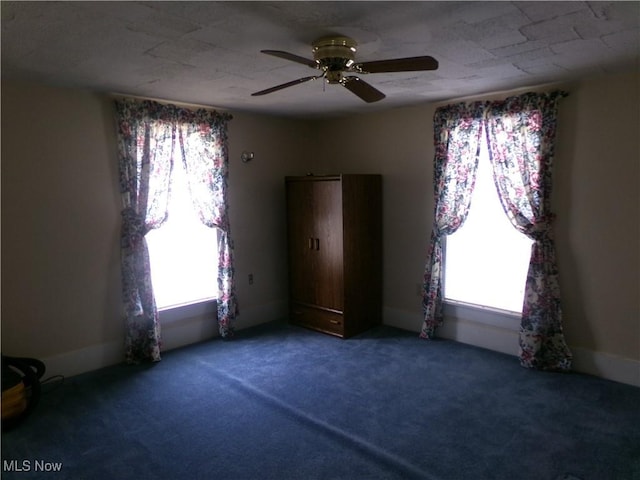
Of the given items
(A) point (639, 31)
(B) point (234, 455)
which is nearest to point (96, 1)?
(B) point (234, 455)

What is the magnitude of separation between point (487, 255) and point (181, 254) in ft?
9.60

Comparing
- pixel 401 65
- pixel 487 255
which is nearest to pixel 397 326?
pixel 487 255

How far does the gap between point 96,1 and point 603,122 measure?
11.0 feet

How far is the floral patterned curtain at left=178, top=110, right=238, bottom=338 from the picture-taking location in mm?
3938

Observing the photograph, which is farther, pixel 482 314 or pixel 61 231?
pixel 482 314

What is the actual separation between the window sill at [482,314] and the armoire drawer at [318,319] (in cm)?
107

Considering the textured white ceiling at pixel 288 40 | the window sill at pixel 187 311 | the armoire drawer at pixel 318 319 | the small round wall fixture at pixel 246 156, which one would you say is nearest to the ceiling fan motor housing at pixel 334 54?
the textured white ceiling at pixel 288 40

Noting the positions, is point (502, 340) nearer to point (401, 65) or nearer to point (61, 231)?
point (401, 65)

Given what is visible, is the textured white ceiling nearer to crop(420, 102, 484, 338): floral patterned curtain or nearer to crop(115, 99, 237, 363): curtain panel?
crop(115, 99, 237, 363): curtain panel

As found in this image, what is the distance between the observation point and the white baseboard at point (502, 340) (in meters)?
3.14

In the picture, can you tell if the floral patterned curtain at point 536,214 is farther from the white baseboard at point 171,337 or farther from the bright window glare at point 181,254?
the bright window glare at point 181,254

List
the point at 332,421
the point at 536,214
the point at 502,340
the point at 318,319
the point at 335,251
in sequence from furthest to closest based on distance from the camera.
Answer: the point at 318,319, the point at 335,251, the point at 502,340, the point at 536,214, the point at 332,421

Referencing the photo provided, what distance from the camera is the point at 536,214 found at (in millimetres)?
3383

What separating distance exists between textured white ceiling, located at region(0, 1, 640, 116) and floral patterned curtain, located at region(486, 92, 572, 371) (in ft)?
0.90
